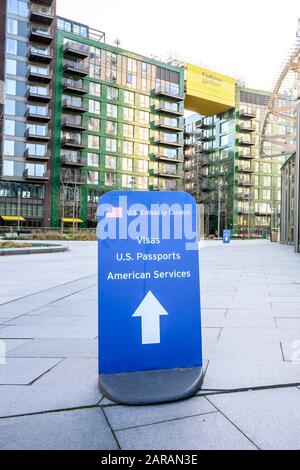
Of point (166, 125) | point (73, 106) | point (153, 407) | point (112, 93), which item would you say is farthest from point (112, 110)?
point (153, 407)

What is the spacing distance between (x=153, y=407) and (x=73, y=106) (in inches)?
2743

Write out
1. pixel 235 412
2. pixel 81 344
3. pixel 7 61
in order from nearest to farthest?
pixel 235 412
pixel 81 344
pixel 7 61

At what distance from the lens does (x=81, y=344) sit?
482cm

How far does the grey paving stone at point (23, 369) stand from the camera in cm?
364

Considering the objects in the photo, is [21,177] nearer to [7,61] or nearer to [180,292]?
[7,61]

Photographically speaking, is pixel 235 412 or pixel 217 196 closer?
pixel 235 412

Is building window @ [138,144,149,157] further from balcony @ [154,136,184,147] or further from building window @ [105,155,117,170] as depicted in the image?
building window @ [105,155,117,170]

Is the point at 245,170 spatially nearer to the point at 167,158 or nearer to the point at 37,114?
the point at 167,158

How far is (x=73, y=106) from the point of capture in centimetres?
6862

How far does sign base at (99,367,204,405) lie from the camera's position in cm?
315

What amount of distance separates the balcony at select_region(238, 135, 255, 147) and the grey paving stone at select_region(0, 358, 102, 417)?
3581 inches

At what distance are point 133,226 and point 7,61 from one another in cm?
6701

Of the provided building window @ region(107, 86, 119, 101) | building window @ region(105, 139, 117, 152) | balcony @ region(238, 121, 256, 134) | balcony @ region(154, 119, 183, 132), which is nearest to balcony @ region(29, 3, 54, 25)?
building window @ region(107, 86, 119, 101)
